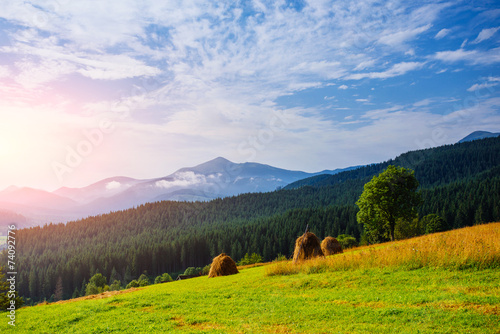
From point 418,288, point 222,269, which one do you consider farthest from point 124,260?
point 418,288

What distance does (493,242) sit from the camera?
14438mm

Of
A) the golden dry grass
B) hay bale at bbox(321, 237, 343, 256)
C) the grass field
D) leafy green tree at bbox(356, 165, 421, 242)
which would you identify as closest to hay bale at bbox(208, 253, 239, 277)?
hay bale at bbox(321, 237, 343, 256)

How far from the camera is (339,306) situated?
11328 mm

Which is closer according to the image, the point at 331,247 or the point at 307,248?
the point at 307,248

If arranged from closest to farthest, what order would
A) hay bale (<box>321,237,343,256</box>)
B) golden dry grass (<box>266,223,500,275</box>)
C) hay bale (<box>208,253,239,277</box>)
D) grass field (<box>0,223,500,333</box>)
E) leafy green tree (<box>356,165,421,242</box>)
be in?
1. grass field (<box>0,223,500,333</box>)
2. golden dry grass (<box>266,223,500,275</box>)
3. hay bale (<box>208,253,239,277</box>)
4. hay bale (<box>321,237,343,256</box>)
5. leafy green tree (<box>356,165,421,242</box>)

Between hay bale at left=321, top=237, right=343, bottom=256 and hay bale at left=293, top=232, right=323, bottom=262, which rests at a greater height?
hay bale at left=293, top=232, right=323, bottom=262

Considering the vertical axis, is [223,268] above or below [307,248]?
below

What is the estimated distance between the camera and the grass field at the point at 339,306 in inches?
353

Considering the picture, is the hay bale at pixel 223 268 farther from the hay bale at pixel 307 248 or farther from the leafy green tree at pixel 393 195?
the leafy green tree at pixel 393 195

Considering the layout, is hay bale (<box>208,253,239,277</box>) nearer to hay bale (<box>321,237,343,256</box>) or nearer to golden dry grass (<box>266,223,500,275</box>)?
hay bale (<box>321,237,343,256</box>)

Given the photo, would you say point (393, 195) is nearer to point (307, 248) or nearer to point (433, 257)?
point (307, 248)

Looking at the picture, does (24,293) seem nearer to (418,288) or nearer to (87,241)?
(87,241)

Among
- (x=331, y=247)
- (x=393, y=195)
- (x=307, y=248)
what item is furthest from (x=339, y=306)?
(x=393, y=195)

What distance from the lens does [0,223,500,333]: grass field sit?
8.98 metres
